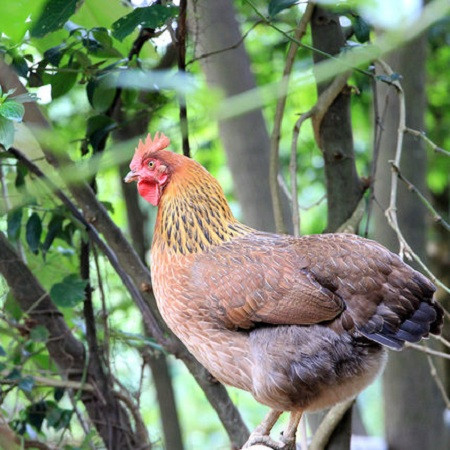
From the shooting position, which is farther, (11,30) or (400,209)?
(400,209)

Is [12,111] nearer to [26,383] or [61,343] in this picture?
[26,383]

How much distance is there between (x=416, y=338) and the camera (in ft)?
5.69

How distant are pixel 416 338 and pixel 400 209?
3.83 feet

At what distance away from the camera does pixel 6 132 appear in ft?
4.61

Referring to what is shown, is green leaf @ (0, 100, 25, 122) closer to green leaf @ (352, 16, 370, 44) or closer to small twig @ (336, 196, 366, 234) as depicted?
green leaf @ (352, 16, 370, 44)

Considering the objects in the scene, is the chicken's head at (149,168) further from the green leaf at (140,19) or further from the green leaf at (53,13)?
the green leaf at (53,13)

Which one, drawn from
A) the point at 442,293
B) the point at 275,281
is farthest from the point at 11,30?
the point at 442,293

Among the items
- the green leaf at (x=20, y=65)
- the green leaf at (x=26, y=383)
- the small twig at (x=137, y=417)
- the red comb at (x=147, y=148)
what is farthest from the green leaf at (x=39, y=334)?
the green leaf at (x=20, y=65)

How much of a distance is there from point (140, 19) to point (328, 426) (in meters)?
1.50

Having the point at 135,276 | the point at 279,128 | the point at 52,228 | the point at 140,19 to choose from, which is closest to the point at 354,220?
the point at 279,128

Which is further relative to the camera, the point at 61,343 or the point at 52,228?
the point at 61,343

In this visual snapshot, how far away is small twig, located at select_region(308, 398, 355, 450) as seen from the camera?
2.44 meters

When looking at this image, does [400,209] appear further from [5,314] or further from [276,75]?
[276,75]

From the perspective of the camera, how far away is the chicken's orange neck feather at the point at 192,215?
190 centimetres
